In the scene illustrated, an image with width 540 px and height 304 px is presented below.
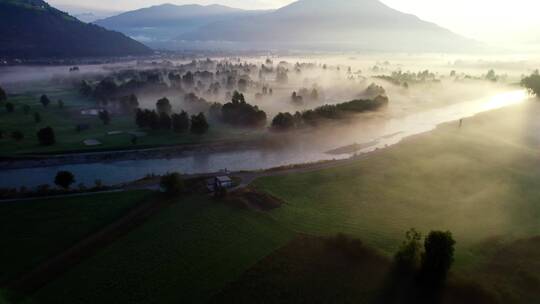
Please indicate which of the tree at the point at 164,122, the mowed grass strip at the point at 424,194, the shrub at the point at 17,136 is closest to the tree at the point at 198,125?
the tree at the point at 164,122

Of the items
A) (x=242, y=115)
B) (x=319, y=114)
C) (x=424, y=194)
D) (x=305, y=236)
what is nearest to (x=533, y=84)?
(x=319, y=114)

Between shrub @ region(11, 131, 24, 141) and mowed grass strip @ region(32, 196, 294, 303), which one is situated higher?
shrub @ region(11, 131, 24, 141)

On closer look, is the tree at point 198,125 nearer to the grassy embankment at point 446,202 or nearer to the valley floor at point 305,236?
the valley floor at point 305,236

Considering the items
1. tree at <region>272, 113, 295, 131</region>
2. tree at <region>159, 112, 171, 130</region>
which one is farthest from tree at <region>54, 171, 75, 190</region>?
tree at <region>272, 113, 295, 131</region>

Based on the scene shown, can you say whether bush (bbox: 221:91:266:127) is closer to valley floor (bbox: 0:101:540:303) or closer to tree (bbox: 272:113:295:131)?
tree (bbox: 272:113:295:131)

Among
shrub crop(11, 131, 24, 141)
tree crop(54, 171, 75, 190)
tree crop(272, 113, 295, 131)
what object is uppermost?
tree crop(272, 113, 295, 131)

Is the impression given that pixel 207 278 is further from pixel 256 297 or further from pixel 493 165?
pixel 493 165
